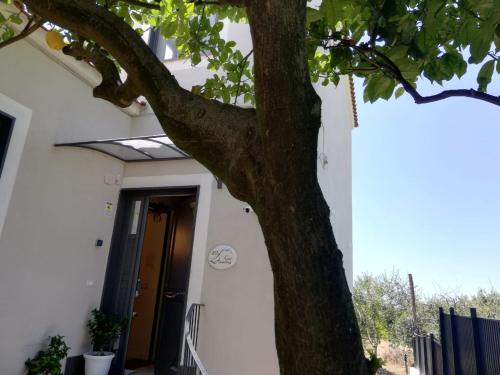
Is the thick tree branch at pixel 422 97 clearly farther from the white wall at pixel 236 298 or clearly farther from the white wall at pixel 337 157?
the white wall at pixel 337 157

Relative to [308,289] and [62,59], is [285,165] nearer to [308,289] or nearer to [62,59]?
[308,289]

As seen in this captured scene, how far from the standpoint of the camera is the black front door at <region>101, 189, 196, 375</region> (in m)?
5.94

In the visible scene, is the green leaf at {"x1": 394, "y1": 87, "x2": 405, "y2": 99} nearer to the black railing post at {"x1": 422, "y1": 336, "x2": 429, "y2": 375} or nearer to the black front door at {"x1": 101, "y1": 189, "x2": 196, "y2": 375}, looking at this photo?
the black front door at {"x1": 101, "y1": 189, "x2": 196, "y2": 375}

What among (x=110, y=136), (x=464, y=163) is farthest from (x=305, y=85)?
(x=464, y=163)

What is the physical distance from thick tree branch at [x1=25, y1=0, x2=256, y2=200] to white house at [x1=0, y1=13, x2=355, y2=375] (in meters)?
3.33

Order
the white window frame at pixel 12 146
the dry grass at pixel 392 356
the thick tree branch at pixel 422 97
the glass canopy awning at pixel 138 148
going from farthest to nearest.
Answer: the dry grass at pixel 392 356, the glass canopy awning at pixel 138 148, the white window frame at pixel 12 146, the thick tree branch at pixel 422 97

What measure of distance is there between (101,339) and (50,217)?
2002mm

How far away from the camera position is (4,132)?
5000 millimetres

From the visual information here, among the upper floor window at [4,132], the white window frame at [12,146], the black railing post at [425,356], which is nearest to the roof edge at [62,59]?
the white window frame at [12,146]

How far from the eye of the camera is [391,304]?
15055 mm

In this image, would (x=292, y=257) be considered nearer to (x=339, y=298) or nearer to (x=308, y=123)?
(x=339, y=298)

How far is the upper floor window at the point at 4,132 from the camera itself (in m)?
4.94

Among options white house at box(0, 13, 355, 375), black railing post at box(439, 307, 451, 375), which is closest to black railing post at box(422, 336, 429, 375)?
black railing post at box(439, 307, 451, 375)

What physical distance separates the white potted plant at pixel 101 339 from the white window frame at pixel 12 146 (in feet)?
6.63
